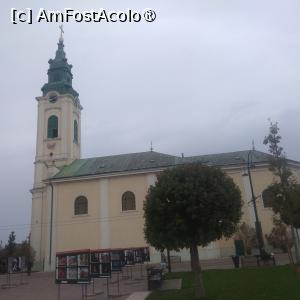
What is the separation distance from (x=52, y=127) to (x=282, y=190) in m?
36.2

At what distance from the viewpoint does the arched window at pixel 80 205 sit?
44.1 m

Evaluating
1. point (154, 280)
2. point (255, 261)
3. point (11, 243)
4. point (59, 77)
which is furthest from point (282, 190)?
point (11, 243)

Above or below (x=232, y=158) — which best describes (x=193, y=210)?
below

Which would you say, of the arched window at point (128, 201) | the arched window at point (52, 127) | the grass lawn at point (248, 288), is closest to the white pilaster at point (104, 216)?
the arched window at point (128, 201)

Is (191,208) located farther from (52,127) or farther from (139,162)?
(52,127)

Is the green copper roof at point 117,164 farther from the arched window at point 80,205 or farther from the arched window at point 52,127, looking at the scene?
the arched window at point 52,127

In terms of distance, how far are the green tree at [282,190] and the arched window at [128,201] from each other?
2215cm

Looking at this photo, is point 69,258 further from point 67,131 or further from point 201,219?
point 67,131

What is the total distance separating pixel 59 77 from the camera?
53.7 metres

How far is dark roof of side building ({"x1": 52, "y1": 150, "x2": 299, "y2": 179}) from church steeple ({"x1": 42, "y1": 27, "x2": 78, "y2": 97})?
10.4 meters

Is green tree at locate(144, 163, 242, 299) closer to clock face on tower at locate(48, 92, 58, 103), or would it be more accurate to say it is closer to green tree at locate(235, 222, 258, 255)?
green tree at locate(235, 222, 258, 255)

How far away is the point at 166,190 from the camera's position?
1412 cm

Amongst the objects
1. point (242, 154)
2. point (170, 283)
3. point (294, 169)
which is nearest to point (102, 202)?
point (242, 154)

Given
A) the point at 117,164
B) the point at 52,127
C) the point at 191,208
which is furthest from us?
the point at 52,127
